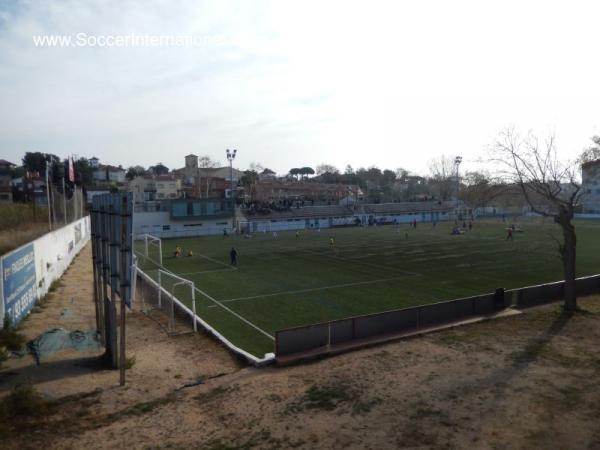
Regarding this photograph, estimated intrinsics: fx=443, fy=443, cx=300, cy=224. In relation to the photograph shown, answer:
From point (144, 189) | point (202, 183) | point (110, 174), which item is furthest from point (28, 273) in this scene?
point (110, 174)

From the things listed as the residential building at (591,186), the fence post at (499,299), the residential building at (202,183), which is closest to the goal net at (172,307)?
the fence post at (499,299)

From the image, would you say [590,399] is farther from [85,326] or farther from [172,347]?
[85,326]

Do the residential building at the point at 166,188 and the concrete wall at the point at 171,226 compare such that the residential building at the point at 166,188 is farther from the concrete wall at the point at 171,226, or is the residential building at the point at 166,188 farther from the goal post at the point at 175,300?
the goal post at the point at 175,300

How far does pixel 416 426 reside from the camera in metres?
7.87

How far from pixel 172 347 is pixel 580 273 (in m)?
24.6

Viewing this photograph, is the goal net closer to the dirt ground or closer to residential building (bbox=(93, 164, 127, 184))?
the dirt ground

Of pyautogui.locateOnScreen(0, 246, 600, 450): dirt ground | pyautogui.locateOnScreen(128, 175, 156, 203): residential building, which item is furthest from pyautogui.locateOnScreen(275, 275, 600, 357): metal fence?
pyautogui.locateOnScreen(128, 175, 156, 203): residential building

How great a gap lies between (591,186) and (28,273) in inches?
2445

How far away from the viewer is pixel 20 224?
2606 cm

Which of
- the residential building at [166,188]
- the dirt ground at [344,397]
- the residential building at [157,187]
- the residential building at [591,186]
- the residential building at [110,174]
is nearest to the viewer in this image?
the dirt ground at [344,397]

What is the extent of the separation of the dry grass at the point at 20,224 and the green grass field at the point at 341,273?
7035 millimetres

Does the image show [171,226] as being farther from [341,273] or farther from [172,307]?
[172,307]

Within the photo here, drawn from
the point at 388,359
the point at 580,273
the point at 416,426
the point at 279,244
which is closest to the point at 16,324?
the point at 388,359

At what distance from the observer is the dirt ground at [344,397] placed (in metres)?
7.61
